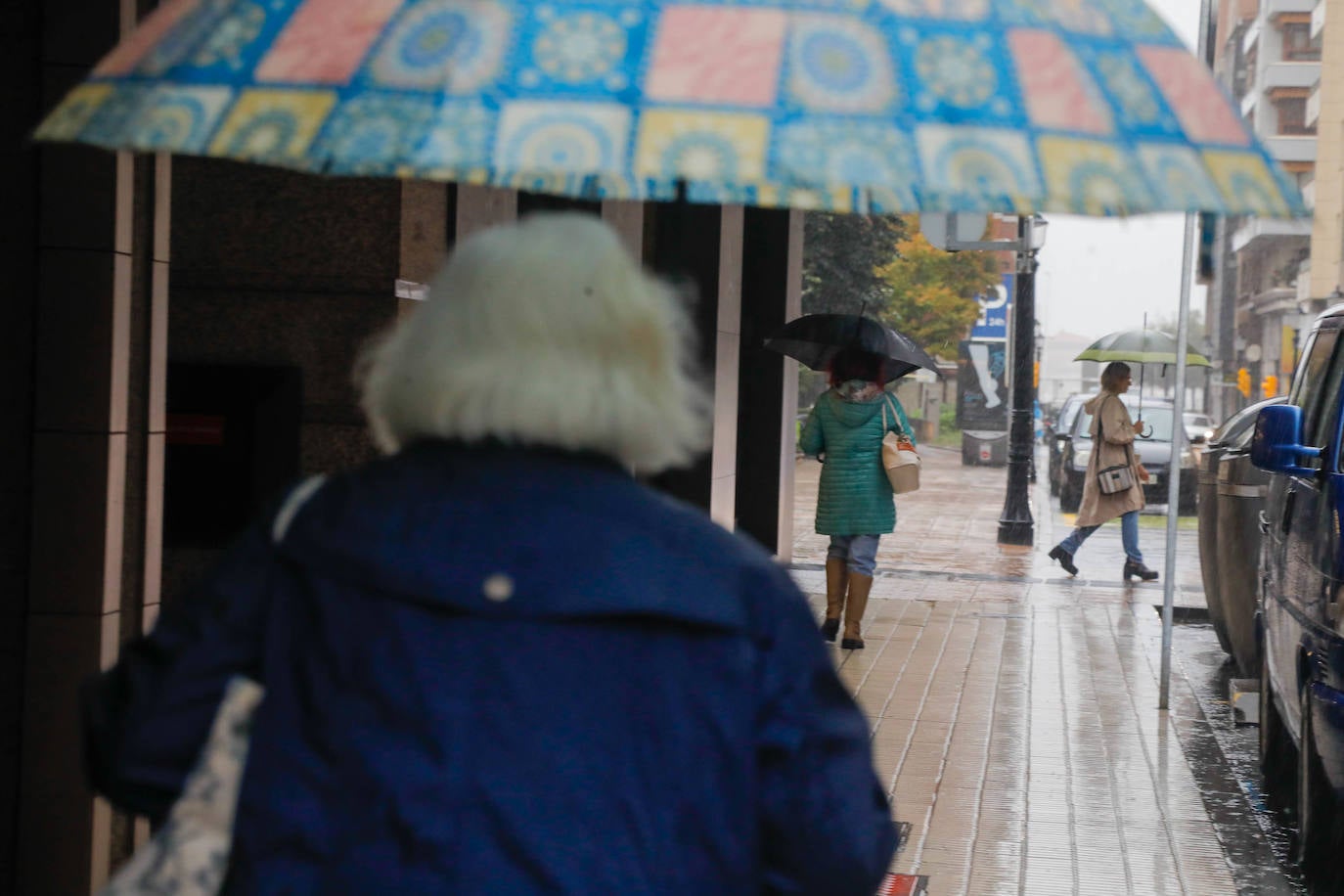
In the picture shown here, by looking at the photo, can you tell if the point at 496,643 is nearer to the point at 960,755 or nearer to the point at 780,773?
the point at 780,773

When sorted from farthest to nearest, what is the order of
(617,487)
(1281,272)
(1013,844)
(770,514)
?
1. (1281,272)
2. (770,514)
3. (1013,844)
4. (617,487)

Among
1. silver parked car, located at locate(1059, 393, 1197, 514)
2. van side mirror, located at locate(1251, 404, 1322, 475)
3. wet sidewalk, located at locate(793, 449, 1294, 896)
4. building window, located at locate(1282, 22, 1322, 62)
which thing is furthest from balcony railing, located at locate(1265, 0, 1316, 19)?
van side mirror, located at locate(1251, 404, 1322, 475)

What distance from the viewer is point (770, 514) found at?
14562 mm

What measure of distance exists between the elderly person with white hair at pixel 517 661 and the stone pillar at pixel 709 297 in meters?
9.28

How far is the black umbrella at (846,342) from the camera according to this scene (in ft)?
33.8

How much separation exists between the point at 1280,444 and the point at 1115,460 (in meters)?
8.68

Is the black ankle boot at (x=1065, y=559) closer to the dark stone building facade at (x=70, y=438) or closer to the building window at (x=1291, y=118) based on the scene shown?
the dark stone building facade at (x=70, y=438)

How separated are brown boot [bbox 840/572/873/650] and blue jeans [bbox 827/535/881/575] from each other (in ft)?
0.15

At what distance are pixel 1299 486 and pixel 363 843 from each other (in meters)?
5.28

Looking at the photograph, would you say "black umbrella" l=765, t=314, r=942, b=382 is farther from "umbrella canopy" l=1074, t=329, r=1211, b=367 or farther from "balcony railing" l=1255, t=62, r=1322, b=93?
"balcony railing" l=1255, t=62, r=1322, b=93

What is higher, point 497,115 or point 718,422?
point 497,115

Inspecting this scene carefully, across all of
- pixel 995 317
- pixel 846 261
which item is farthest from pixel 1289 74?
pixel 846 261

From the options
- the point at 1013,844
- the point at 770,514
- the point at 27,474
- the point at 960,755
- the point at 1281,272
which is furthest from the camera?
the point at 1281,272

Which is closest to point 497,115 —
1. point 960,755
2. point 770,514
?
point 960,755
